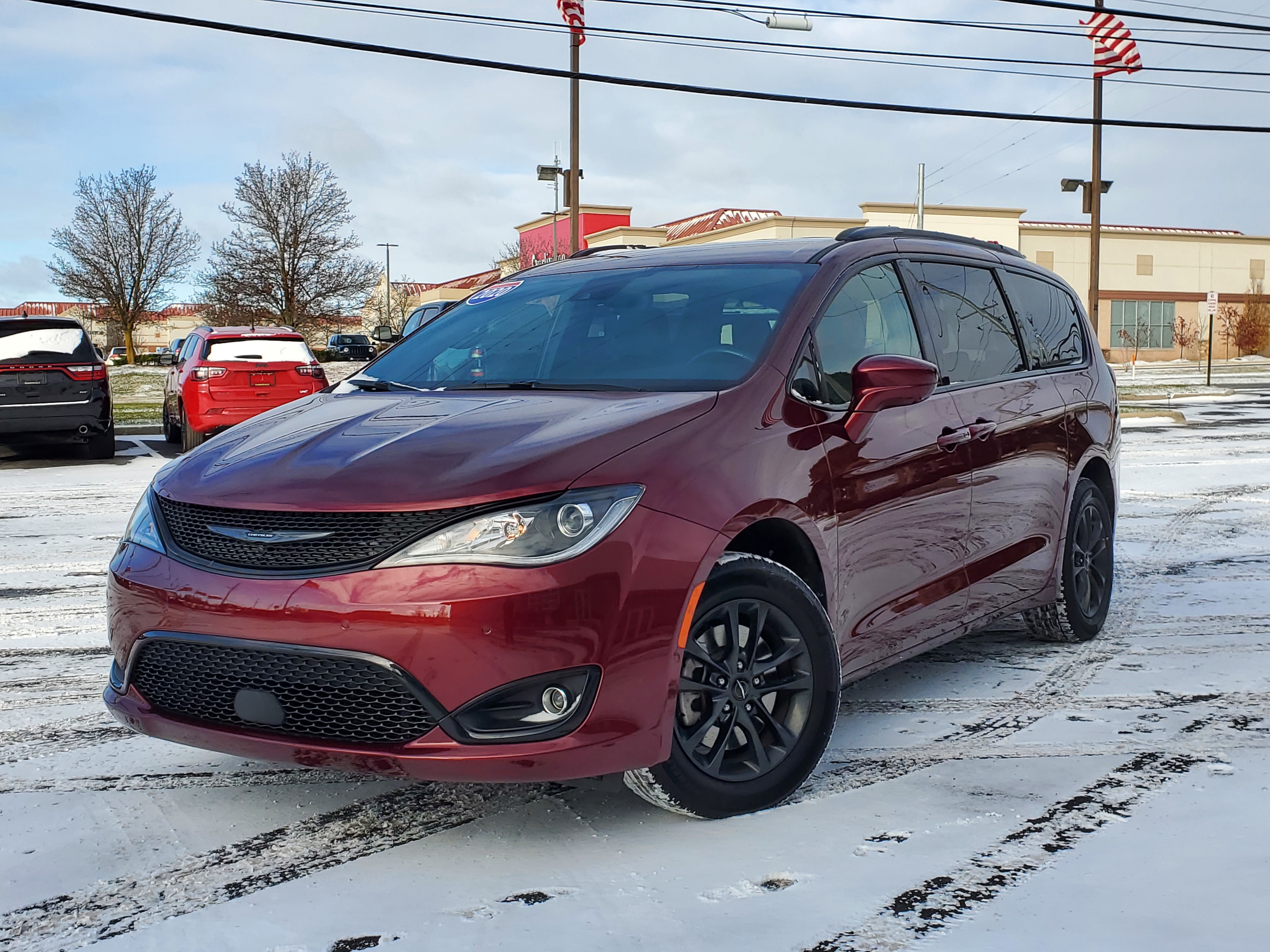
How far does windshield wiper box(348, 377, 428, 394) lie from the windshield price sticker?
0.66 meters

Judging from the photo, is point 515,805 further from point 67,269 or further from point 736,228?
point 67,269

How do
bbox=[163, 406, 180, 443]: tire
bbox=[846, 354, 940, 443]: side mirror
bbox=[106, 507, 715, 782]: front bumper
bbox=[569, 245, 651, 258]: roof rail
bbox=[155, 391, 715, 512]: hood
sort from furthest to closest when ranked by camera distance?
bbox=[163, 406, 180, 443]: tire → bbox=[569, 245, 651, 258]: roof rail → bbox=[846, 354, 940, 443]: side mirror → bbox=[155, 391, 715, 512]: hood → bbox=[106, 507, 715, 782]: front bumper

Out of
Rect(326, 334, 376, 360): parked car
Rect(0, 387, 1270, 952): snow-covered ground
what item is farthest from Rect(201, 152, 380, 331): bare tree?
Rect(0, 387, 1270, 952): snow-covered ground

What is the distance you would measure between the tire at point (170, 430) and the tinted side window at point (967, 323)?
1548 cm

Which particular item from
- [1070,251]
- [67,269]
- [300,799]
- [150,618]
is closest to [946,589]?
[300,799]

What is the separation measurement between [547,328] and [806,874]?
2.26 metres

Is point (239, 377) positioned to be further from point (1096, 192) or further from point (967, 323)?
point (1096, 192)

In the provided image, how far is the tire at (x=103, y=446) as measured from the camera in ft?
51.7

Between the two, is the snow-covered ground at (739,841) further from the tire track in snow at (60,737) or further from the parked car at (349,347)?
the parked car at (349,347)

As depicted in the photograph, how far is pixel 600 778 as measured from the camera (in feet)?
11.4

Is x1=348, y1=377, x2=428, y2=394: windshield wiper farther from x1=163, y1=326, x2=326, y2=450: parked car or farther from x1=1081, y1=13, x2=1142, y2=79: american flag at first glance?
x1=1081, y1=13, x2=1142, y2=79: american flag

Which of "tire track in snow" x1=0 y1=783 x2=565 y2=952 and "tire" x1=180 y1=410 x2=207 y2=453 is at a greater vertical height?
"tire" x1=180 y1=410 x2=207 y2=453

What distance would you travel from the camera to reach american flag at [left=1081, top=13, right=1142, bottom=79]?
2481 centimetres

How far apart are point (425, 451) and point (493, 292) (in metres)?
1.96
